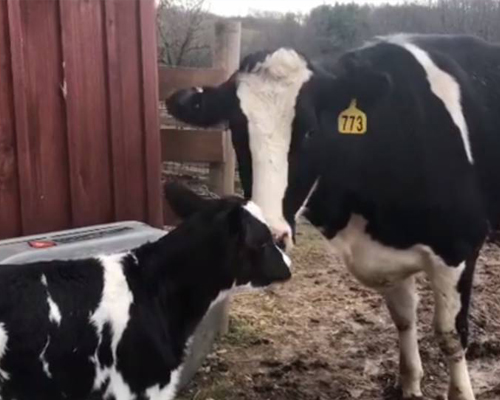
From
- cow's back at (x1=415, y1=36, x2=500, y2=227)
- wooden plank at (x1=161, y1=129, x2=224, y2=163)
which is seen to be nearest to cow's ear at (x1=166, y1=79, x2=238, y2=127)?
wooden plank at (x1=161, y1=129, x2=224, y2=163)

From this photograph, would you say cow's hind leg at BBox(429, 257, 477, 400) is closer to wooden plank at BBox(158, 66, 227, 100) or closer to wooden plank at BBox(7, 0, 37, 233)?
wooden plank at BBox(158, 66, 227, 100)

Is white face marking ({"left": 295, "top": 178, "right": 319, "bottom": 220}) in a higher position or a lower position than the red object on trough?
higher

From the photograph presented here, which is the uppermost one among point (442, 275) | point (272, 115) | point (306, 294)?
point (272, 115)

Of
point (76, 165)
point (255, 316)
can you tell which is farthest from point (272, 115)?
point (255, 316)

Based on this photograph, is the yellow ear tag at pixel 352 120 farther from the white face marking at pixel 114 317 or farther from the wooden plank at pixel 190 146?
the wooden plank at pixel 190 146

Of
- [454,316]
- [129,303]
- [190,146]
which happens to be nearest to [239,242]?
[129,303]

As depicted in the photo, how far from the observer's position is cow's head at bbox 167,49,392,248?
321cm

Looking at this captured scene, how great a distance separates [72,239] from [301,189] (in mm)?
1057

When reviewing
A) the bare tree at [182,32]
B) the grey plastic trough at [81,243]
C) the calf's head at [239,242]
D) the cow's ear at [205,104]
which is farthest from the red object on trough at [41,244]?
the bare tree at [182,32]

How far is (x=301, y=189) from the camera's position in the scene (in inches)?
133

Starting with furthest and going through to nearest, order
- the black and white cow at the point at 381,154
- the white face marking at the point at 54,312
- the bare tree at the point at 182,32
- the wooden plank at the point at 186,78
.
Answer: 1. the bare tree at the point at 182,32
2. the wooden plank at the point at 186,78
3. the black and white cow at the point at 381,154
4. the white face marking at the point at 54,312

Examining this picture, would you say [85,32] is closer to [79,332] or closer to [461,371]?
[79,332]

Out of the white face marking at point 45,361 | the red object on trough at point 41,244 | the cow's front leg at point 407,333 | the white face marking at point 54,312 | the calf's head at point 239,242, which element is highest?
the calf's head at point 239,242

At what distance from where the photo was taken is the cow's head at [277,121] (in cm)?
321
